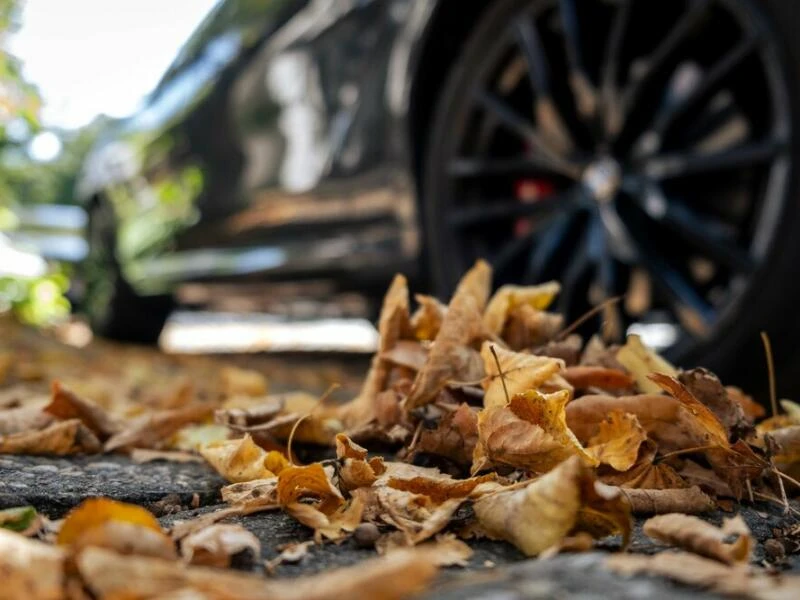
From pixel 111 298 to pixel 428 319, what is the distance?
3605 millimetres

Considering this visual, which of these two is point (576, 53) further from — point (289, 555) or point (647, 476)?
point (289, 555)

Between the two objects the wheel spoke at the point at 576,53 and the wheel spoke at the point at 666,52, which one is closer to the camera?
the wheel spoke at the point at 666,52

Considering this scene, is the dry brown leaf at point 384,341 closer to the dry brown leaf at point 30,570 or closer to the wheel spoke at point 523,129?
the dry brown leaf at point 30,570

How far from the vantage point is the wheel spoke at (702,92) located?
2322mm

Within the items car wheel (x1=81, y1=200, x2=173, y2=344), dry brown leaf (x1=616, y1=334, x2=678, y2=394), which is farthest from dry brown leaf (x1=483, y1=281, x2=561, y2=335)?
car wheel (x1=81, y1=200, x2=173, y2=344)

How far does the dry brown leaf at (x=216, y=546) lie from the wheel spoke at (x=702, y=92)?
5.84 ft

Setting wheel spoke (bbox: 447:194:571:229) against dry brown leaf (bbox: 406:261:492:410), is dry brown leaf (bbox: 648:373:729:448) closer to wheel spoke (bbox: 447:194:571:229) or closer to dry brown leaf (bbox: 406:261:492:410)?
dry brown leaf (bbox: 406:261:492:410)

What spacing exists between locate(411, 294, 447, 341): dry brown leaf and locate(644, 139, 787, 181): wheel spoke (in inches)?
39.0

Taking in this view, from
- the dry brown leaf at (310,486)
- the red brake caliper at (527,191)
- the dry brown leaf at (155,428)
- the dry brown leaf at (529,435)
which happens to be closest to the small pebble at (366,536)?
the dry brown leaf at (310,486)

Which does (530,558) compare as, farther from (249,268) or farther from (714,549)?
(249,268)

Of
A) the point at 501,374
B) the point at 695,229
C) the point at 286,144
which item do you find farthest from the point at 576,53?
the point at 501,374

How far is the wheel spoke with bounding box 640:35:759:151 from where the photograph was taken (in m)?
2.32

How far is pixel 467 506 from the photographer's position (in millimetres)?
1243

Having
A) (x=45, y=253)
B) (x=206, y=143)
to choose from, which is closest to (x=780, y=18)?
(x=206, y=143)
